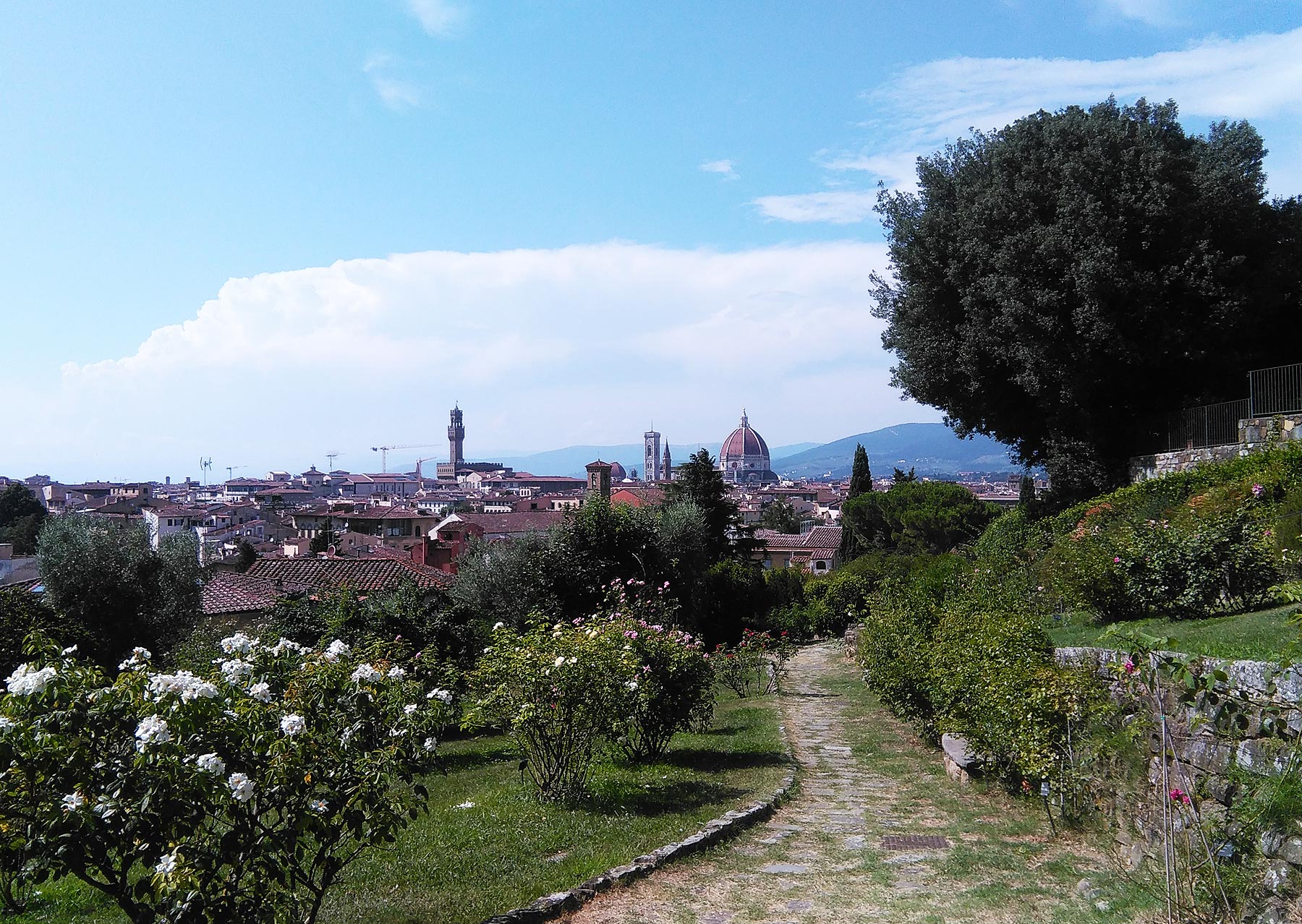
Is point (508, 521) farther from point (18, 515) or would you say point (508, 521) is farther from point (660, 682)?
point (660, 682)

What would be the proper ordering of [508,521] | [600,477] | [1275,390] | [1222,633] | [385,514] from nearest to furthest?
[1222,633]
[1275,390]
[600,477]
[508,521]
[385,514]

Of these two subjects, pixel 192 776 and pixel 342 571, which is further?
pixel 342 571

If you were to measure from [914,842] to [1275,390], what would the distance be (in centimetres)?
1323

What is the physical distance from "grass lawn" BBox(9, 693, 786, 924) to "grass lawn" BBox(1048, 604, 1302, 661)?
125 inches

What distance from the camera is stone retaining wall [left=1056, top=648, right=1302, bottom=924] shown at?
13.3 feet

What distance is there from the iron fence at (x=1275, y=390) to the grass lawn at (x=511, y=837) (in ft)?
36.4

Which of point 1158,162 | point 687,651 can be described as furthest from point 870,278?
point 687,651

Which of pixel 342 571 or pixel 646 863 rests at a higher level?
pixel 646 863

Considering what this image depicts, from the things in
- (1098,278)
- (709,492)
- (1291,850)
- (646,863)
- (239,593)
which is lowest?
(239,593)

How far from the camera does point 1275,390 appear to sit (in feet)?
51.5

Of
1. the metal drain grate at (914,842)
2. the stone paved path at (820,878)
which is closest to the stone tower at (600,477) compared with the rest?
the stone paved path at (820,878)

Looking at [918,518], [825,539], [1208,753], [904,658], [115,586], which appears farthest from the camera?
[825,539]

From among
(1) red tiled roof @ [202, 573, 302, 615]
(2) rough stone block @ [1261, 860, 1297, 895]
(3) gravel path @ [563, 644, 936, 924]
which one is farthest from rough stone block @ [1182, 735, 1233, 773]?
(1) red tiled roof @ [202, 573, 302, 615]

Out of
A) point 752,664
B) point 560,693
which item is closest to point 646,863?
point 560,693
